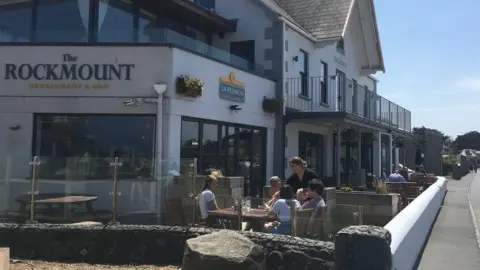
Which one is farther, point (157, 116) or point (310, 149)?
point (310, 149)

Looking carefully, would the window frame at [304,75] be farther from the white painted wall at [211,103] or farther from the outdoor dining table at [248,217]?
the outdoor dining table at [248,217]

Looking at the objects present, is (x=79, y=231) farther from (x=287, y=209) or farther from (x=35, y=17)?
(x=35, y=17)

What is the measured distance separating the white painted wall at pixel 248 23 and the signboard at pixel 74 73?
16.8 ft

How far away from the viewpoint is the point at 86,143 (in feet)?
37.3

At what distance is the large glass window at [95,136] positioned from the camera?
11.3 m

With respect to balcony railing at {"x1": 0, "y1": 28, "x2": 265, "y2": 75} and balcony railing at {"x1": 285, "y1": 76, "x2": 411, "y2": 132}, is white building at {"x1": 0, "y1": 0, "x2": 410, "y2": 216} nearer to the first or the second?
balcony railing at {"x1": 0, "y1": 28, "x2": 265, "y2": 75}

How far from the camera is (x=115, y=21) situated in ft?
39.8

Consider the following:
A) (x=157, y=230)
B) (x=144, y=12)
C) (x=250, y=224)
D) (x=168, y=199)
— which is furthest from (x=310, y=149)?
(x=157, y=230)

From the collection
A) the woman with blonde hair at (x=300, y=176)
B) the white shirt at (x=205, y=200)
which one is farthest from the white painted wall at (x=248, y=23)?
the white shirt at (x=205, y=200)

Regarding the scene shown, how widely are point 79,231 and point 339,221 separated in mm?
3524

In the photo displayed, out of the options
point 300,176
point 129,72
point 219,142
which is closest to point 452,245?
point 300,176

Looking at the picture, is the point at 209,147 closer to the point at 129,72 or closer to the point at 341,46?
the point at 129,72

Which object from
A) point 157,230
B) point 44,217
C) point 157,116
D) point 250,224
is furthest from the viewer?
point 157,116

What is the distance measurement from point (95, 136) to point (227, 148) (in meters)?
3.56
